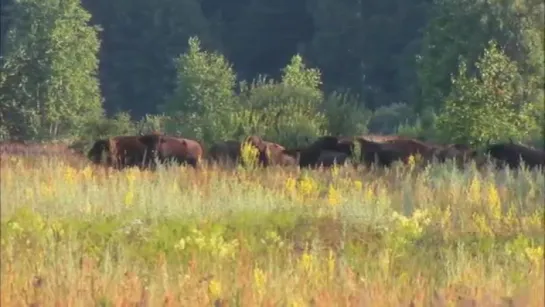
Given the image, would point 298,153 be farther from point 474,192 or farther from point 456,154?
point 474,192

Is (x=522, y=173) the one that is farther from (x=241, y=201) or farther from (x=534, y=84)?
(x=534, y=84)

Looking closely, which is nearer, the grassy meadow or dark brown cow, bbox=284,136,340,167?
the grassy meadow

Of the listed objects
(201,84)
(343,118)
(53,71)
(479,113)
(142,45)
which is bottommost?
(343,118)

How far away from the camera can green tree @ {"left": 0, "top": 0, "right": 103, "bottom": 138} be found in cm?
4356

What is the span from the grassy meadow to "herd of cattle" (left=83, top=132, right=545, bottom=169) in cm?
456

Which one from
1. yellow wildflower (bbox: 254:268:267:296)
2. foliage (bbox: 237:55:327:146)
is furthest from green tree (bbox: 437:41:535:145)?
yellow wildflower (bbox: 254:268:267:296)

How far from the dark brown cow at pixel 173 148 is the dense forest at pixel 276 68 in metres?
6.12

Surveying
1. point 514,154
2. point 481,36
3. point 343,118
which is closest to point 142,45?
point 481,36

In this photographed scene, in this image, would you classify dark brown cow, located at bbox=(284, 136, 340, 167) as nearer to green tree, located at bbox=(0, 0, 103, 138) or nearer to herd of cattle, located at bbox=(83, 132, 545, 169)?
herd of cattle, located at bbox=(83, 132, 545, 169)

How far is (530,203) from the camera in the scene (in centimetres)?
1232

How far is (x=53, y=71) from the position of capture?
46062 mm

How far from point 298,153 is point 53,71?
93.8ft

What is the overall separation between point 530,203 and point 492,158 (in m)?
6.57

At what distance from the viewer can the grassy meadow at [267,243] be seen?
666cm
